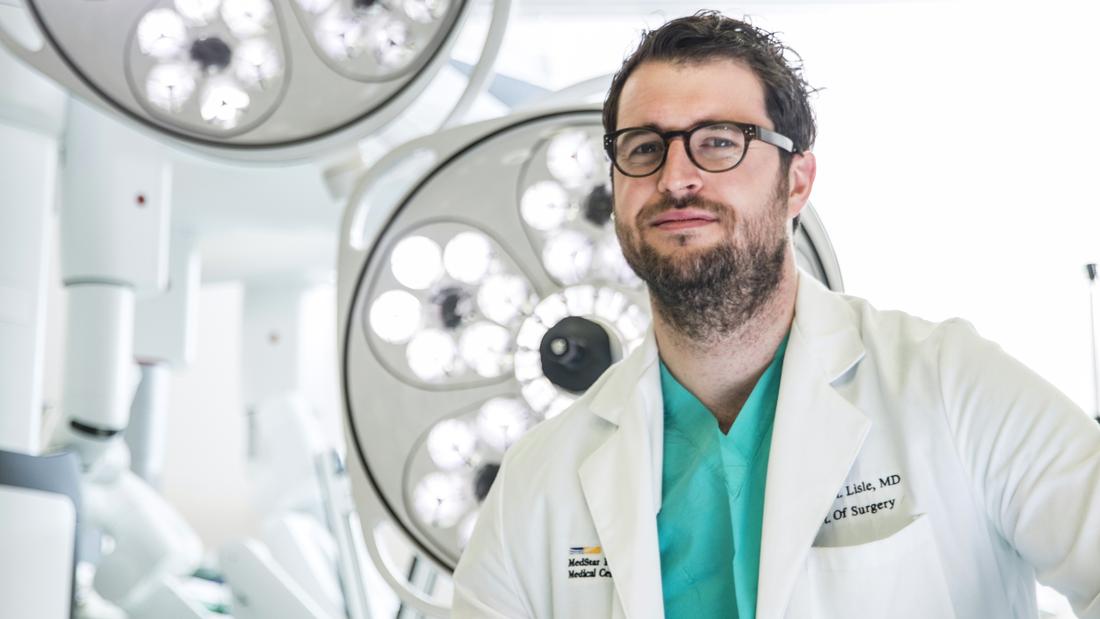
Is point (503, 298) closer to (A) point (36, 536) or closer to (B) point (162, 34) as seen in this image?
(B) point (162, 34)

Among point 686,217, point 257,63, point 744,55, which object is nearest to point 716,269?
point 686,217

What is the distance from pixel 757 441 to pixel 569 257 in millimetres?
598

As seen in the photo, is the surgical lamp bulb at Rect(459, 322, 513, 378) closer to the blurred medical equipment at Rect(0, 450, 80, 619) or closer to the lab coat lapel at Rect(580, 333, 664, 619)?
the lab coat lapel at Rect(580, 333, 664, 619)

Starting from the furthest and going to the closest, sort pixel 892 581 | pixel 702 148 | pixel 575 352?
pixel 575 352 < pixel 702 148 < pixel 892 581

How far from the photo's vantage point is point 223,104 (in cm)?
186

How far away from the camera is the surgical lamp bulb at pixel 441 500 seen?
186 cm

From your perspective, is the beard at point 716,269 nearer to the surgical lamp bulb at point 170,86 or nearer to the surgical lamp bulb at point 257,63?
the surgical lamp bulb at point 257,63

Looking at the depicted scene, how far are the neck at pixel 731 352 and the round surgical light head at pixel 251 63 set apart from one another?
2.23ft

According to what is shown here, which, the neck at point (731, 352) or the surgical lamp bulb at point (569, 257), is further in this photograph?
the surgical lamp bulb at point (569, 257)

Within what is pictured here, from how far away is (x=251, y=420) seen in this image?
4.06 m

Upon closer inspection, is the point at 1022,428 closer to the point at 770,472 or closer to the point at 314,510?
the point at 770,472

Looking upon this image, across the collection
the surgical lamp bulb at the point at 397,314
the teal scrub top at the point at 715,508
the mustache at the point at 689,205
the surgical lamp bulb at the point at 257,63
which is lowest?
the teal scrub top at the point at 715,508

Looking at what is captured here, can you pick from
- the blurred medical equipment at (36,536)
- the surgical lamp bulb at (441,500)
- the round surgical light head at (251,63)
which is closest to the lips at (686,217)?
the round surgical light head at (251,63)

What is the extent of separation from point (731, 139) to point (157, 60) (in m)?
1.08
